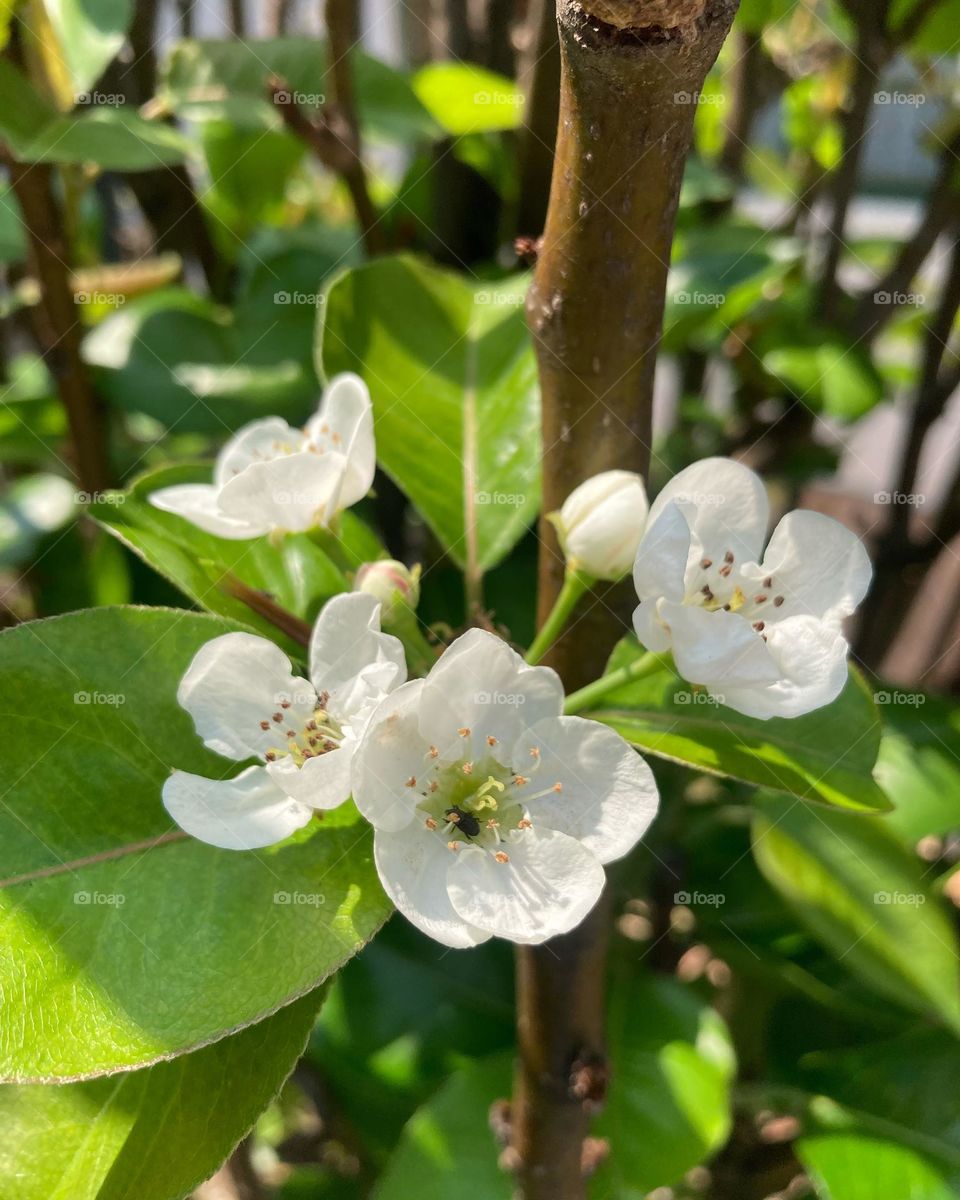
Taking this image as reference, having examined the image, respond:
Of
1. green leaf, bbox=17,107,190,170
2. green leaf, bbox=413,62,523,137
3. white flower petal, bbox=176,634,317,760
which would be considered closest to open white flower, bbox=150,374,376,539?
white flower petal, bbox=176,634,317,760

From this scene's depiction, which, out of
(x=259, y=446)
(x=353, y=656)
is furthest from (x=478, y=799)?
(x=259, y=446)

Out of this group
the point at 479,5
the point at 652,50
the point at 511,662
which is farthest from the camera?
the point at 479,5

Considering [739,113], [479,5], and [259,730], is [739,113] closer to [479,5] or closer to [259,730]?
[479,5]

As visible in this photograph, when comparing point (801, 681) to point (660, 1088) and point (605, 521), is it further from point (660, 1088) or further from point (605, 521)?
point (660, 1088)

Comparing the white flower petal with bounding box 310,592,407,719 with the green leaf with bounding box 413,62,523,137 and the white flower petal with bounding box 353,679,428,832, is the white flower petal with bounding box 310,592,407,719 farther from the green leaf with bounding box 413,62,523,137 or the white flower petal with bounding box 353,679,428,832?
the green leaf with bounding box 413,62,523,137

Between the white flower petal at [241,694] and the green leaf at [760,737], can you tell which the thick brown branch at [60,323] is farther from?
the green leaf at [760,737]

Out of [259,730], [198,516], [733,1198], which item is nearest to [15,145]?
[198,516]
